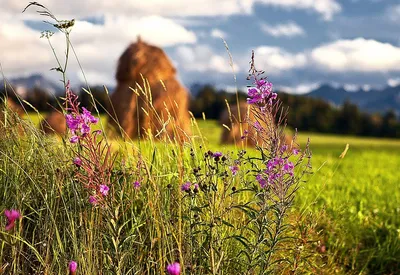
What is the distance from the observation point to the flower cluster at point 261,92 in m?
2.84

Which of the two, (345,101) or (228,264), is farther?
(345,101)

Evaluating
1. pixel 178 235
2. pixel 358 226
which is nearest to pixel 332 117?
pixel 358 226

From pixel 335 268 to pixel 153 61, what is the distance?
476 inches

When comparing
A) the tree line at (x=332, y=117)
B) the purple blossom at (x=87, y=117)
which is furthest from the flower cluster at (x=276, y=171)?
the tree line at (x=332, y=117)

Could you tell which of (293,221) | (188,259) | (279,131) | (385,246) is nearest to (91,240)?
(188,259)

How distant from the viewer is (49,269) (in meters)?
3.22

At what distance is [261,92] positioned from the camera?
112 inches

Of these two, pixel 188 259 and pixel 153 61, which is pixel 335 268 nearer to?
pixel 188 259

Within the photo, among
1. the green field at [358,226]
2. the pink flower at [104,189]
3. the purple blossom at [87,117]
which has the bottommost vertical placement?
the green field at [358,226]

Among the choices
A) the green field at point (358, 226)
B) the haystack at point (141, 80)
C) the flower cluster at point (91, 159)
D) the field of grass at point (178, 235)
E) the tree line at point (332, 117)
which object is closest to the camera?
the flower cluster at point (91, 159)

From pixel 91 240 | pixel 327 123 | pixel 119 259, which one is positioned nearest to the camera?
pixel 119 259

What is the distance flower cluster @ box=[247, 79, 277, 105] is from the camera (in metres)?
2.84

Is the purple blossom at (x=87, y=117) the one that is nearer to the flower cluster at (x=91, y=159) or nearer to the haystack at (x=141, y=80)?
the flower cluster at (x=91, y=159)

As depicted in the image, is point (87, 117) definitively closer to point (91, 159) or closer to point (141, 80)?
point (91, 159)
